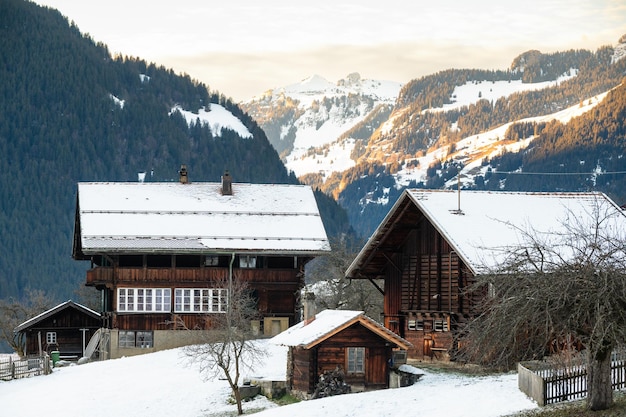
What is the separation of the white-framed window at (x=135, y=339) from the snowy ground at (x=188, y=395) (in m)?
4.88

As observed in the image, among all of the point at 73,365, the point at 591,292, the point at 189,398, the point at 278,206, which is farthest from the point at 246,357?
the point at 591,292

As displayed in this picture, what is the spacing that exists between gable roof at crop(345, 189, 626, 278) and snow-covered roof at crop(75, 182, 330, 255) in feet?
52.6

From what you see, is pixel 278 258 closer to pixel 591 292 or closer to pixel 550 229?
pixel 550 229

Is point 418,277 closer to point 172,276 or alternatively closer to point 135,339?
point 172,276

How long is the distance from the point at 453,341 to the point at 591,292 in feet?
74.0

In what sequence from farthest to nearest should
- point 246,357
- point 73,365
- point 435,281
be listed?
point 73,365, point 246,357, point 435,281

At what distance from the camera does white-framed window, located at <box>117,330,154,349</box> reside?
8088cm

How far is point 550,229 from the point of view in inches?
2336

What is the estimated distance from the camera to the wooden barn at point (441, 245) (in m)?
58.8

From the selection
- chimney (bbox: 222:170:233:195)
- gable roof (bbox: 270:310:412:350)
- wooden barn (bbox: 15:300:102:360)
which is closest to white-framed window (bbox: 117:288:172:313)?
chimney (bbox: 222:170:233:195)

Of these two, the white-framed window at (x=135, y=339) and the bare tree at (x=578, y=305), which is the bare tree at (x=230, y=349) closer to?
the white-framed window at (x=135, y=339)

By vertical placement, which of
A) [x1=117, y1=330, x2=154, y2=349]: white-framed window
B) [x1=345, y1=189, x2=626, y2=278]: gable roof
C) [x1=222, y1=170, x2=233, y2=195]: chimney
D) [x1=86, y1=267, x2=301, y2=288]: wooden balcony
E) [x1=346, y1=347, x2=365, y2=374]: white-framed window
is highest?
[x1=222, y1=170, x2=233, y2=195]: chimney

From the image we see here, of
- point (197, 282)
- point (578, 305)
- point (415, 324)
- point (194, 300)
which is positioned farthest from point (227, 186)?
point (578, 305)

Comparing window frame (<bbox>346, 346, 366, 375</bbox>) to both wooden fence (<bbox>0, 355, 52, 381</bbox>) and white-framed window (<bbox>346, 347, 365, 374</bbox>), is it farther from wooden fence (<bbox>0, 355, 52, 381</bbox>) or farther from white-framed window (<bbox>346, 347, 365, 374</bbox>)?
wooden fence (<bbox>0, 355, 52, 381</bbox>)
